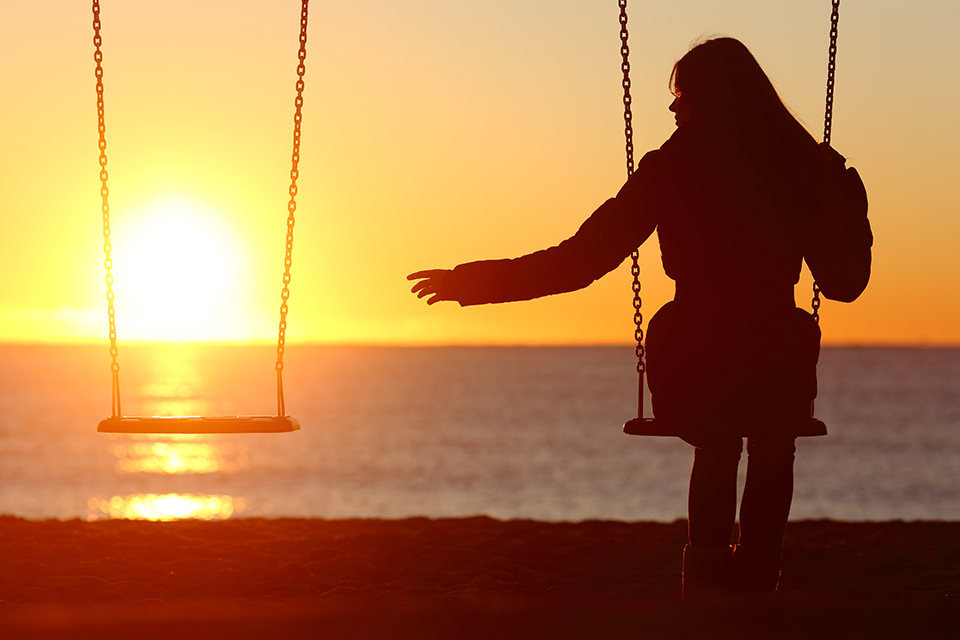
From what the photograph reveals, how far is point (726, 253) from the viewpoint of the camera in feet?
11.7

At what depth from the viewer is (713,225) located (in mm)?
3574

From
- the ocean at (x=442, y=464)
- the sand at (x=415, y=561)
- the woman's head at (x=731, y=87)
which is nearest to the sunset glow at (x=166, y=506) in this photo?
the ocean at (x=442, y=464)

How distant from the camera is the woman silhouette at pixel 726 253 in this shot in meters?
3.57

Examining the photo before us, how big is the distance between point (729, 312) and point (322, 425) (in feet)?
162

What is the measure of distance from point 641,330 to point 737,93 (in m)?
1.03

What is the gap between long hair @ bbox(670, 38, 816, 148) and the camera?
3598mm

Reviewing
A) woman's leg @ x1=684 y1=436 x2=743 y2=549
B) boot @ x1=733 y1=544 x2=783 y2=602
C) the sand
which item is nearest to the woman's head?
woman's leg @ x1=684 y1=436 x2=743 y2=549

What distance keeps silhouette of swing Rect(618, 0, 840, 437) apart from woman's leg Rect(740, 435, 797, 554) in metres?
0.16

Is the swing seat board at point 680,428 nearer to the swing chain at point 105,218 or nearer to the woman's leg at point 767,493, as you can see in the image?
the woman's leg at point 767,493

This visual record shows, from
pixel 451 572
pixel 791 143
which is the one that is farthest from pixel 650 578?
pixel 791 143

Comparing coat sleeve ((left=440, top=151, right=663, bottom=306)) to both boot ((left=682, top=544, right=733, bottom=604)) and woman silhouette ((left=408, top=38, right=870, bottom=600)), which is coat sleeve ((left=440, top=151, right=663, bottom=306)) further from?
boot ((left=682, top=544, right=733, bottom=604))

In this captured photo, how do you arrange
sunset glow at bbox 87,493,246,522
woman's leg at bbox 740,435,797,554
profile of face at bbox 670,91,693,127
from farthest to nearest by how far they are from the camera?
sunset glow at bbox 87,493,246,522
woman's leg at bbox 740,435,797,554
profile of face at bbox 670,91,693,127

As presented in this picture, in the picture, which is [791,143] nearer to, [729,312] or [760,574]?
[729,312]

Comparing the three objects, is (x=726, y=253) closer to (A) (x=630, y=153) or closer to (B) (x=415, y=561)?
(A) (x=630, y=153)
